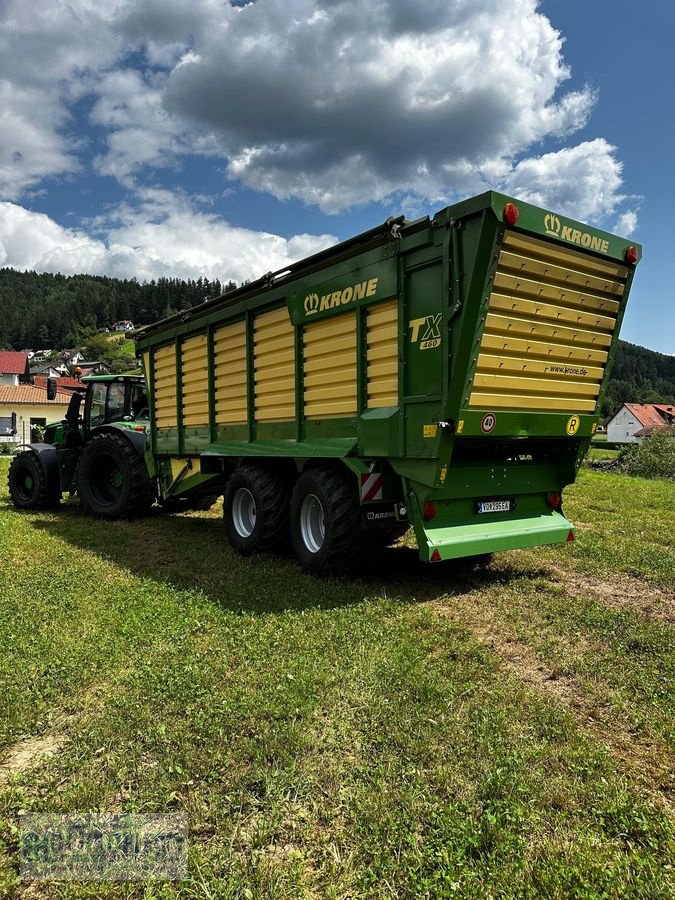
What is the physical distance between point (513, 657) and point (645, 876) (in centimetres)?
199

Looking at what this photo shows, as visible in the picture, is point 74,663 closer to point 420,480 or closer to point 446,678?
point 446,678

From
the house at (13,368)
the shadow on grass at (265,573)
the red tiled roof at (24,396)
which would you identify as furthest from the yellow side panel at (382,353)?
the house at (13,368)

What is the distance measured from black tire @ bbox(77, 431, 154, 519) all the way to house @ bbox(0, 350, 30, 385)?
168 ft

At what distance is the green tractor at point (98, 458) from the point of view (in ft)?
33.3

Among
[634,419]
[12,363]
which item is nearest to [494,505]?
[12,363]

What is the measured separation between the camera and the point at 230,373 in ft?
26.1

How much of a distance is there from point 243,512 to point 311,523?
143cm

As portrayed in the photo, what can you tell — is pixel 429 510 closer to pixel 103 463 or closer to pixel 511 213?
pixel 511 213

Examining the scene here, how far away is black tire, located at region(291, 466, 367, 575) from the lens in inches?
231

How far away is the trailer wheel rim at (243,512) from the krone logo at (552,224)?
14.3ft

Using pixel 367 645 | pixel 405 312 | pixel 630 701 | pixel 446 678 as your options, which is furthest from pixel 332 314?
pixel 630 701

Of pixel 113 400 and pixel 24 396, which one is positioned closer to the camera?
pixel 113 400

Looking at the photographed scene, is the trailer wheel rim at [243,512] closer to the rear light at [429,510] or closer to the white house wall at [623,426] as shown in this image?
the rear light at [429,510]

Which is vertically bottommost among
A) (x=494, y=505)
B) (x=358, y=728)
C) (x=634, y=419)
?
(x=358, y=728)
